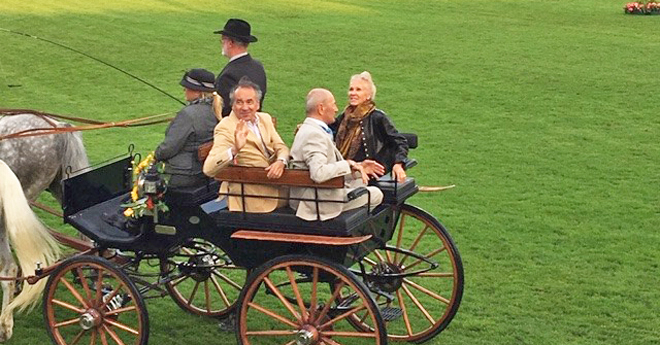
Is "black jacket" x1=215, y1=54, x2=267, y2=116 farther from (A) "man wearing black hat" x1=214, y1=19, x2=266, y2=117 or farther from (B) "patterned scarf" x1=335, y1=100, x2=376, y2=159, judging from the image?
(B) "patterned scarf" x1=335, y1=100, x2=376, y2=159

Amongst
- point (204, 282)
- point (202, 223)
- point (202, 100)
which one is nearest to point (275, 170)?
point (202, 223)

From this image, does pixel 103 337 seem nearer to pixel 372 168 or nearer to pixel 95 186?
pixel 95 186

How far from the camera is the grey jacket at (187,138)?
19.0ft

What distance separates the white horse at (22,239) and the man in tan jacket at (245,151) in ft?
4.28

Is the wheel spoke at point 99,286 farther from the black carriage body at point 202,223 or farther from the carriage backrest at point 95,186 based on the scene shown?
the carriage backrest at point 95,186

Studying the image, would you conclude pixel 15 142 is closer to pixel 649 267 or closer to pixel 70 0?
pixel 649 267

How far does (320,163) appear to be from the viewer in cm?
520

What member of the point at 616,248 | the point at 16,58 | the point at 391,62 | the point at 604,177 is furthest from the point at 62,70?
the point at 616,248

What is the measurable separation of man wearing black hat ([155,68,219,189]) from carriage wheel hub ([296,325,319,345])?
3.75 ft

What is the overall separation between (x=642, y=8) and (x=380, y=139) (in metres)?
21.5

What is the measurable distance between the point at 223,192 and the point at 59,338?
1.33 meters

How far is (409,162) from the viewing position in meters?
5.99

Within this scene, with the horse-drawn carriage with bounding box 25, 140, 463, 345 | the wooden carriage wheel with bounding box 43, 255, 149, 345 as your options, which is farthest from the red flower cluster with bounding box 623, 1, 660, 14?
the wooden carriage wheel with bounding box 43, 255, 149, 345

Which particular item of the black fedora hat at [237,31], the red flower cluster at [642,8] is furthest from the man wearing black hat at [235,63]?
the red flower cluster at [642,8]
